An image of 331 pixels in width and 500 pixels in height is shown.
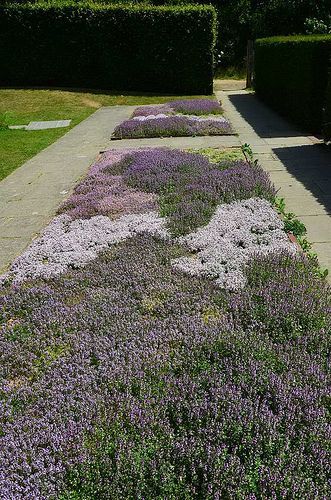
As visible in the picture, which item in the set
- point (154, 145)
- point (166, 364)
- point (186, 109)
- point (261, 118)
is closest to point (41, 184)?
point (154, 145)

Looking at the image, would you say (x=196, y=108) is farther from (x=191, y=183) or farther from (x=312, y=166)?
(x=191, y=183)

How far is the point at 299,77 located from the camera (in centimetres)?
1386

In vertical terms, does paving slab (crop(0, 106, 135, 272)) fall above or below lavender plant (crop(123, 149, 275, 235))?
below

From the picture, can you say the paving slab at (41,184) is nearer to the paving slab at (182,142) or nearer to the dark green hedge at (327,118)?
the paving slab at (182,142)

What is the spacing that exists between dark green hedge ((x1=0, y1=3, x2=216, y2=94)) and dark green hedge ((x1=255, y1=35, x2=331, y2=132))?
4.84 meters

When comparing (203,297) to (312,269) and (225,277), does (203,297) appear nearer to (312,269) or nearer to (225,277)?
(225,277)

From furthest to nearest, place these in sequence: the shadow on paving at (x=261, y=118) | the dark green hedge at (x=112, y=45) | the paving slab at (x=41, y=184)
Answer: the dark green hedge at (x=112, y=45) < the shadow on paving at (x=261, y=118) < the paving slab at (x=41, y=184)

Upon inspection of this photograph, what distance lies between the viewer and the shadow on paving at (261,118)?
13.3 m

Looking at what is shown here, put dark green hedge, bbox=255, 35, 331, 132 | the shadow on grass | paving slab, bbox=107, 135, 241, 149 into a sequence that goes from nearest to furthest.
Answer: paving slab, bbox=107, 135, 241, 149, dark green hedge, bbox=255, 35, 331, 132, the shadow on grass

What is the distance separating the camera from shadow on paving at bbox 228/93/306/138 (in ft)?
43.8

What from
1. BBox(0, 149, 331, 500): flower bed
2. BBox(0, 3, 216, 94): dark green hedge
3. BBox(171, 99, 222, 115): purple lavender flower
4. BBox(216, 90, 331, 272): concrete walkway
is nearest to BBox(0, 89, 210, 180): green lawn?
BBox(0, 3, 216, 94): dark green hedge

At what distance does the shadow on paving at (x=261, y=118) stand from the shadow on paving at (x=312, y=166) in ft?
6.58

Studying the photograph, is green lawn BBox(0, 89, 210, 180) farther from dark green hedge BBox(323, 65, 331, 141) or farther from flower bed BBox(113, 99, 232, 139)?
dark green hedge BBox(323, 65, 331, 141)

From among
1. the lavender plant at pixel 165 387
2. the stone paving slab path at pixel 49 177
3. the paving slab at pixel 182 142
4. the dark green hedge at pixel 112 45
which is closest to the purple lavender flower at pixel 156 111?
the stone paving slab path at pixel 49 177
